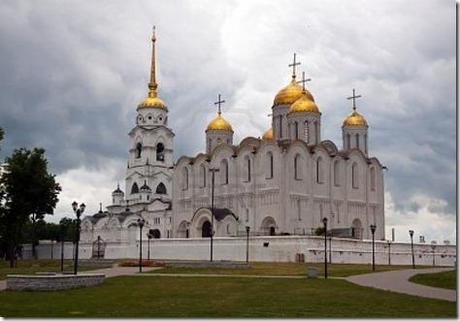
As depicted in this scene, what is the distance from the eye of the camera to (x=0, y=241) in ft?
226

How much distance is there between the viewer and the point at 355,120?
268 feet

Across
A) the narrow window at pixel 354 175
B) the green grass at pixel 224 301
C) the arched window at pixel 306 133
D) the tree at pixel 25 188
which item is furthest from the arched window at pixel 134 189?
the green grass at pixel 224 301

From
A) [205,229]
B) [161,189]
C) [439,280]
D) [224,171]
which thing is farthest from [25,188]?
[161,189]

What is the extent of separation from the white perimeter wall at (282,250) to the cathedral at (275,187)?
3.70m

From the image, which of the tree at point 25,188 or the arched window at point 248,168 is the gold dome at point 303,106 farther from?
the tree at point 25,188

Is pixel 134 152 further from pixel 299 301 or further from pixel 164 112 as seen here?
pixel 299 301

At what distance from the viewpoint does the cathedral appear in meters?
68.2

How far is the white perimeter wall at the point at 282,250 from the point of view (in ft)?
186

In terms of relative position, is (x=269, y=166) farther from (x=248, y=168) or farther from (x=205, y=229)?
(x=205, y=229)

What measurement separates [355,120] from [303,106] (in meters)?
9.97

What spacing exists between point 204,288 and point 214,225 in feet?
135

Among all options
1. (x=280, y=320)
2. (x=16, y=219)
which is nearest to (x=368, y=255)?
(x=16, y=219)

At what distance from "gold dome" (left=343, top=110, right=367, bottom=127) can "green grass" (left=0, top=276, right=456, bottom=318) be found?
53.9 meters

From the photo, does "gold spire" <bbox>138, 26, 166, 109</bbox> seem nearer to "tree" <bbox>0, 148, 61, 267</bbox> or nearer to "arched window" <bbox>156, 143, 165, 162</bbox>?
"arched window" <bbox>156, 143, 165, 162</bbox>
